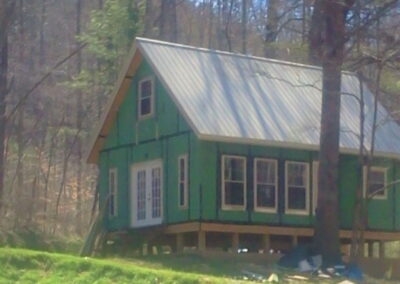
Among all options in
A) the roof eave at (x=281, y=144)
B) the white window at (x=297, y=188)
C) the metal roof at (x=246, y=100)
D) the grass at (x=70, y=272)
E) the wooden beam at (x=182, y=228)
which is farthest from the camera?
the white window at (x=297, y=188)

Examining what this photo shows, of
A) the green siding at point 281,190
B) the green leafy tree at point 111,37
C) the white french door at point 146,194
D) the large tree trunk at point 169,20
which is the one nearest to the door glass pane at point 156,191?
the white french door at point 146,194

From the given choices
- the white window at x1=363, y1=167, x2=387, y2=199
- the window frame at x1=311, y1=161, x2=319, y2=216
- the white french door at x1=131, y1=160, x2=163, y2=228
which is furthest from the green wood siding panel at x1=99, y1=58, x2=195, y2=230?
the white window at x1=363, y1=167, x2=387, y2=199

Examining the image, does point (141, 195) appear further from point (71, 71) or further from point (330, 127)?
point (71, 71)

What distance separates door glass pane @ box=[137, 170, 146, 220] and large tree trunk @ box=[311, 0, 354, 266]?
229 inches

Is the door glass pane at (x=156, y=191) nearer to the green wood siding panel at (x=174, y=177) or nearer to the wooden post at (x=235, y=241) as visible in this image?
the green wood siding panel at (x=174, y=177)

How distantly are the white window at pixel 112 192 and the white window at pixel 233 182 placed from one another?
5.22m

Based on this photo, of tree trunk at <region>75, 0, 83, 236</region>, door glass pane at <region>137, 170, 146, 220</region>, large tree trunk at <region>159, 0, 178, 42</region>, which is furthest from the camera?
tree trunk at <region>75, 0, 83, 236</region>

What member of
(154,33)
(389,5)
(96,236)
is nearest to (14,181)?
(154,33)

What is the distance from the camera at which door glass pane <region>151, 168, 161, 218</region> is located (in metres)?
31.5

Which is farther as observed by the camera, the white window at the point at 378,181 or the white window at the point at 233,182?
the white window at the point at 378,181

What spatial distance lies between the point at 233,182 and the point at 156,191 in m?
2.78

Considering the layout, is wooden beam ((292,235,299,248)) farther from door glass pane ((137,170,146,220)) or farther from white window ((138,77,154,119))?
white window ((138,77,154,119))

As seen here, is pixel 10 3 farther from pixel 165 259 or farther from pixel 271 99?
pixel 165 259

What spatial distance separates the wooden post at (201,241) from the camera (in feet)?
95.5
